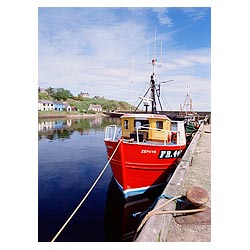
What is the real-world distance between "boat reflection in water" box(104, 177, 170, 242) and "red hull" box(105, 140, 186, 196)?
0.40 metres

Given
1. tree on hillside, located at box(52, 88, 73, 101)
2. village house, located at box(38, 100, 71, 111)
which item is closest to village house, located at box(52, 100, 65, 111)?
village house, located at box(38, 100, 71, 111)

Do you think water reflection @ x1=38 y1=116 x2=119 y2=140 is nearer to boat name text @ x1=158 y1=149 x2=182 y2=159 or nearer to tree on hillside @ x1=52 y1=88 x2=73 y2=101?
boat name text @ x1=158 y1=149 x2=182 y2=159

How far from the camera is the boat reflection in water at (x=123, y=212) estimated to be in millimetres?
5371

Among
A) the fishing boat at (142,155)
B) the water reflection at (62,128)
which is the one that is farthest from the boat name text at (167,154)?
the water reflection at (62,128)

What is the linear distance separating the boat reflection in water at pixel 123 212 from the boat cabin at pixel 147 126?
1889 millimetres

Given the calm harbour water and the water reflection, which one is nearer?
the calm harbour water

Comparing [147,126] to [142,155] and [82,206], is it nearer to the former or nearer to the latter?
[142,155]

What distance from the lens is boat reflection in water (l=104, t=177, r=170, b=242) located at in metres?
5.37

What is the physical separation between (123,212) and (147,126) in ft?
10.3
